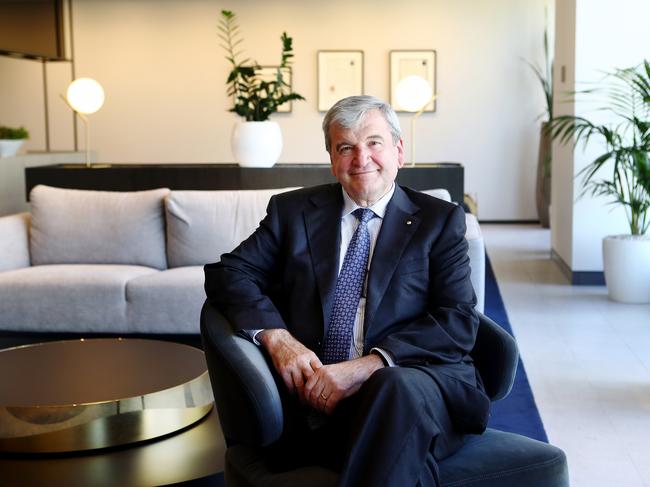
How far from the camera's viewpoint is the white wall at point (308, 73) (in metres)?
10.7

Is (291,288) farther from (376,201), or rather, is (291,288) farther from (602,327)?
(602,327)

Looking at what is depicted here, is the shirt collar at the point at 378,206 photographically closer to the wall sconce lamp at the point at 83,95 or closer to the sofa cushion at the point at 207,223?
the sofa cushion at the point at 207,223

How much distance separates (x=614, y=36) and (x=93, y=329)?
430 centimetres

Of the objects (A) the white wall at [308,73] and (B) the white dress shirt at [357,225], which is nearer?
(B) the white dress shirt at [357,225]

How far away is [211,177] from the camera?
5.91 metres

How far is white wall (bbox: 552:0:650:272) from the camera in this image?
661cm

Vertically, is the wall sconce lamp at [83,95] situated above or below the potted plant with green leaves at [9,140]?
above

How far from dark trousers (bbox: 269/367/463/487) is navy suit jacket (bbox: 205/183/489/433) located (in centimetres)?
11

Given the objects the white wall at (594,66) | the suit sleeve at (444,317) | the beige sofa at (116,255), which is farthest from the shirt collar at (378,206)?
the white wall at (594,66)

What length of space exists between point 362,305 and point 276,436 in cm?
47

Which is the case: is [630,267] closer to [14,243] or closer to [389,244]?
[14,243]

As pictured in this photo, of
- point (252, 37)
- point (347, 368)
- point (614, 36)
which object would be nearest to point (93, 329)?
point (347, 368)

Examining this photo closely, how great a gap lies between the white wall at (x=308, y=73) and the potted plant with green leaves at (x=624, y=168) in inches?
158

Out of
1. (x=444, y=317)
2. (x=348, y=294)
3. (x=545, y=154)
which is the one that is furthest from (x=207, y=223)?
(x=545, y=154)
